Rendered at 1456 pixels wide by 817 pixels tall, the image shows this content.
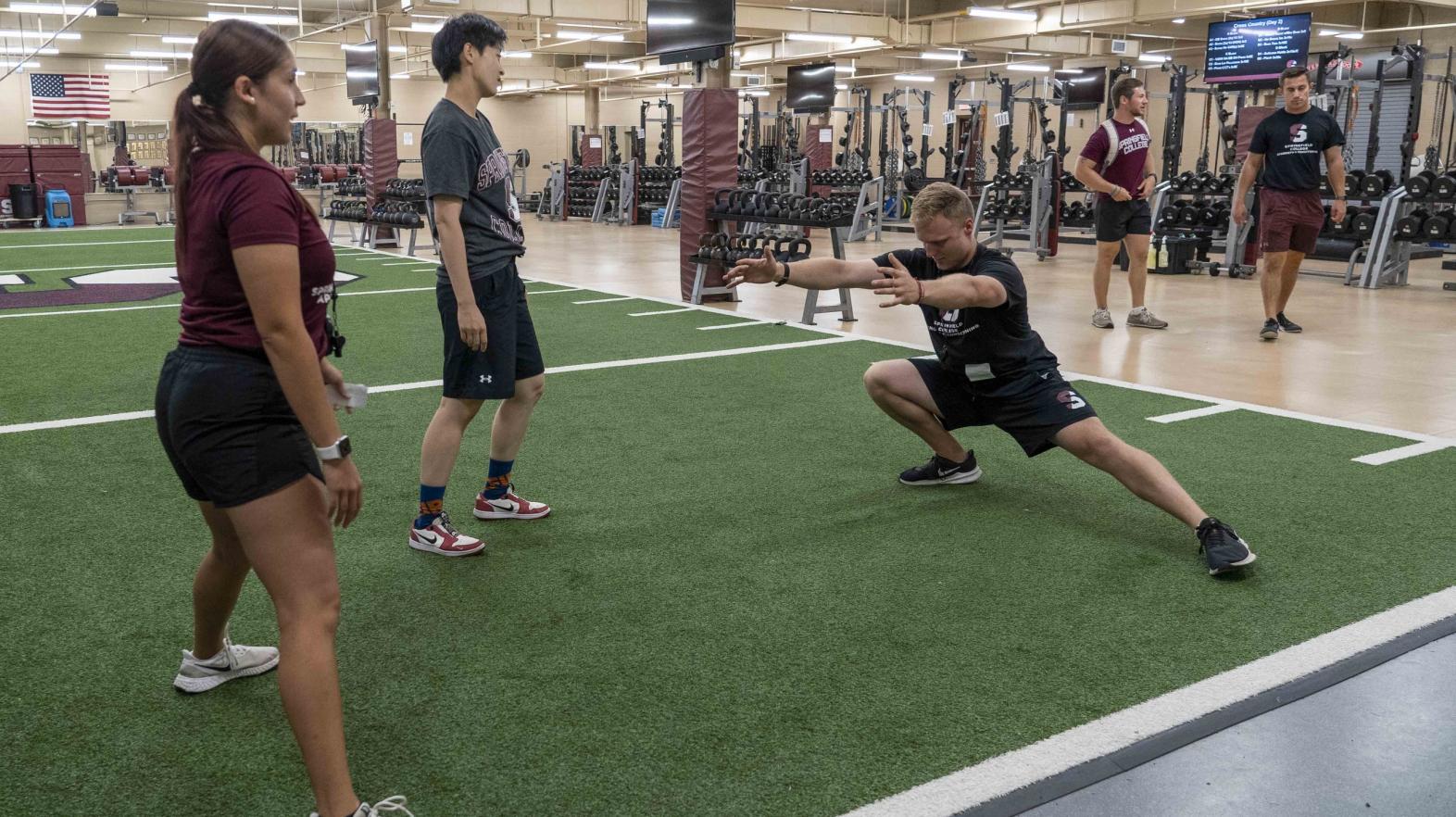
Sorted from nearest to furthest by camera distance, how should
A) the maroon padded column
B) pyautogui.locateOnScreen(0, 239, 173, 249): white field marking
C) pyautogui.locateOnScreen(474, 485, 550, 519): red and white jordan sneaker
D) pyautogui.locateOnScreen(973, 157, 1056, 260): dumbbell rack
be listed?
pyautogui.locateOnScreen(474, 485, 550, 519): red and white jordan sneaker < the maroon padded column < pyautogui.locateOnScreen(973, 157, 1056, 260): dumbbell rack < pyautogui.locateOnScreen(0, 239, 173, 249): white field marking

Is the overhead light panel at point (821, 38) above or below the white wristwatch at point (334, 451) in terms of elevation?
above

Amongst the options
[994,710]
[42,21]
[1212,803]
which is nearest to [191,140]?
[994,710]

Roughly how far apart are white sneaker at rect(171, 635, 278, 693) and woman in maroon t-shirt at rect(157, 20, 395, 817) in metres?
0.62

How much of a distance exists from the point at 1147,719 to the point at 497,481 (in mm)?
1764

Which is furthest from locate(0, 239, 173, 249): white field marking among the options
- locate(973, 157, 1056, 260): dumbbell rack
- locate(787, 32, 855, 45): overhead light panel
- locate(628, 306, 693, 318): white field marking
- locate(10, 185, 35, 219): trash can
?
locate(787, 32, 855, 45): overhead light panel

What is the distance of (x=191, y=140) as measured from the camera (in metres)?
1.47

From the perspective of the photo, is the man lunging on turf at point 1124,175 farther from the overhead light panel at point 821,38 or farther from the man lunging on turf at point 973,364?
the overhead light panel at point 821,38

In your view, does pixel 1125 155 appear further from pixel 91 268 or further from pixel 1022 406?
pixel 91 268

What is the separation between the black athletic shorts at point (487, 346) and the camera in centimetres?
263

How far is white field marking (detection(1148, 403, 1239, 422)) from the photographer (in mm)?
4195

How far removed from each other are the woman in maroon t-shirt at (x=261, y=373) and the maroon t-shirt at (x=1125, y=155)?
554 centimetres

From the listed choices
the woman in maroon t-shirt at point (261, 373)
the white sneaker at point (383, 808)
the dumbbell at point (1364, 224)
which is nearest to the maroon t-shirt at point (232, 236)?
the woman in maroon t-shirt at point (261, 373)

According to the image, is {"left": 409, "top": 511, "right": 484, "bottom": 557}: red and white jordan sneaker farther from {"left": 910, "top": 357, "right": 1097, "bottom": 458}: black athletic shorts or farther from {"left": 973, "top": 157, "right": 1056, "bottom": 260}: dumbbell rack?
{"left": 973, "top": 157, "right": 1056, "bottom": 260}: dumbbell rack

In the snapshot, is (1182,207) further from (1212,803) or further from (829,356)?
(1212,803)
